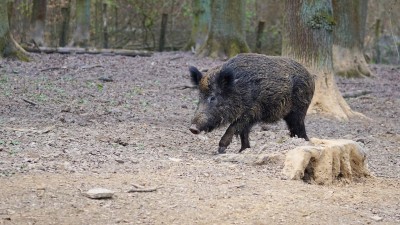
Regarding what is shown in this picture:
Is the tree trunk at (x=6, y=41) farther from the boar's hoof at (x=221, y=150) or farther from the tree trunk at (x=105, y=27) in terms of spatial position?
the tree trunk at (x=105, y=27)

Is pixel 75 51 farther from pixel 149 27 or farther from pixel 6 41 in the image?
pixel 149 27

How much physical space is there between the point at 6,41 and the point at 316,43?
25.2 ft

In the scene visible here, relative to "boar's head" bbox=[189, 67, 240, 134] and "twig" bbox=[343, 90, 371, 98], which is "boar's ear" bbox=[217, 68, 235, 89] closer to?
"boar's head" bbox=[189, 67, 240, 134]

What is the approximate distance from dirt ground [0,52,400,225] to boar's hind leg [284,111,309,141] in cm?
32

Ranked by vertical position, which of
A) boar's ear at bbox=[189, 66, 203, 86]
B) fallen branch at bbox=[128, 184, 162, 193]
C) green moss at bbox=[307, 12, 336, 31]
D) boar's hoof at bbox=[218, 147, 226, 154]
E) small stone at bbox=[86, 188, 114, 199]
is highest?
green moss at bbox=[307, 12, 336, 31]

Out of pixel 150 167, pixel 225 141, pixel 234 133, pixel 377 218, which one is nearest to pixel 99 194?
pixel 150 167

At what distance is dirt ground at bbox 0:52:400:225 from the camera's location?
6262 millimetres

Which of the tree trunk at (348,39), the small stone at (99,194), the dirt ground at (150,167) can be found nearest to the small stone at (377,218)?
the dirt ground at (150,167)

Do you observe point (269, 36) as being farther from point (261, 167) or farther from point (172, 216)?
point (172, 216)

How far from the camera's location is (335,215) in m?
6.64

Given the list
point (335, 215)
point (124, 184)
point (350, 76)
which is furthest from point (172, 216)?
point (350, 76)

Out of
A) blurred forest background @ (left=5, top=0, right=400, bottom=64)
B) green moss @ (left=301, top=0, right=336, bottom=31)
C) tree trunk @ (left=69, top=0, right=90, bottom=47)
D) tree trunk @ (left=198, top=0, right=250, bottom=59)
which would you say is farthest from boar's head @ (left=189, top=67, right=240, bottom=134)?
blurred forest background @ (left=5, top=0, right=400, bottom=64)

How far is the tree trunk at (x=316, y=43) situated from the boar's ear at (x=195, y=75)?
3919 mm

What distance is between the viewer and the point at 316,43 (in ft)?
43.9
